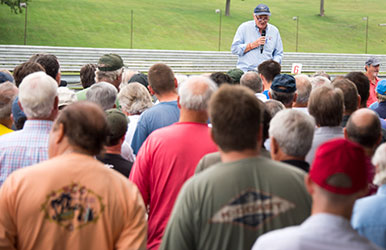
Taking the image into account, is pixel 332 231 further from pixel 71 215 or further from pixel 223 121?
pixel 71 215

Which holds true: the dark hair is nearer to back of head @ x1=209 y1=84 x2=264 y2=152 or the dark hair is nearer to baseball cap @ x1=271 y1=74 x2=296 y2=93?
baseball cap @ x1=271 y1=74 x2=296 y2=93

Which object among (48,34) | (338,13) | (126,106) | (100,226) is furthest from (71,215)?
(338,13)

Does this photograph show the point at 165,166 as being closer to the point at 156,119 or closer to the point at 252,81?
the point at 156,119

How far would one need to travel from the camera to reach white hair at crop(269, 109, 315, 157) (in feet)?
12.4

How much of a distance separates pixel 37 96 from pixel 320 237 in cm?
257

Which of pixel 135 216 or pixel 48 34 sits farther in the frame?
pixel 48 34

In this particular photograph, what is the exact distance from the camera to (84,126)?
3219 mm

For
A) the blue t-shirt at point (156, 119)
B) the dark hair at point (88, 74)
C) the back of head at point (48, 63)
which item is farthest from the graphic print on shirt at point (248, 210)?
the dark hair at point (88, 74)

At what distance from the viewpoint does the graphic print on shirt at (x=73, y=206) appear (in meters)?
3.06

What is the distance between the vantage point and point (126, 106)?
675 centimetres

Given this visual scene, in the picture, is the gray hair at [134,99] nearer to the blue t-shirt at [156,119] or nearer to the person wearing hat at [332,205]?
the blue t-shirt at [156,119]

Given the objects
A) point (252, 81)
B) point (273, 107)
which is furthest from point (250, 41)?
point (273, 107)

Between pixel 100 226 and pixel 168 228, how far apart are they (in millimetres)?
389

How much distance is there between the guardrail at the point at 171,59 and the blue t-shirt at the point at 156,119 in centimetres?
1962
